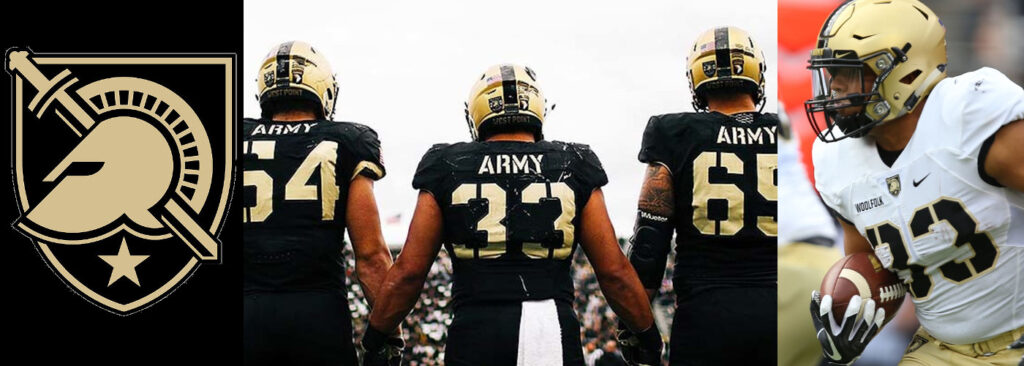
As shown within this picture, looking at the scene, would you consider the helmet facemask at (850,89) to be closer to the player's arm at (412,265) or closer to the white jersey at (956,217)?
the white jersey at (956,217)

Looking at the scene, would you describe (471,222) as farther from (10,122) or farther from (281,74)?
(10,122)

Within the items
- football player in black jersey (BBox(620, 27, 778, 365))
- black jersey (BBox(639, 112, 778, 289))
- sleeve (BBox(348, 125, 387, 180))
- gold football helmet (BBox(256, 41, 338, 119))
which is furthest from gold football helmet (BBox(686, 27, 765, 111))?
gold football helmet (BBox(256, 41, 338, 119))

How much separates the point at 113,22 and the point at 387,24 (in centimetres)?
107

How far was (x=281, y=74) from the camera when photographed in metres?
4.18

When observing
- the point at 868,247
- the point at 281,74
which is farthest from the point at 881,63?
the point at 281,74

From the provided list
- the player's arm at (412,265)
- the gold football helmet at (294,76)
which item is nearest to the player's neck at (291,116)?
the gold football helmet at (294,76)

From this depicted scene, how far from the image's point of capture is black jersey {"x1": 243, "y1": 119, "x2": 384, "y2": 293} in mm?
4027

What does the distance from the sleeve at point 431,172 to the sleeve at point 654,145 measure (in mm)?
802

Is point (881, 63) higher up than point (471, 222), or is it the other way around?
point (881, 63)

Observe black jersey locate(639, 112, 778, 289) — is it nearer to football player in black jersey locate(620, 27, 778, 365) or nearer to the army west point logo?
football player in black jersey locate(620, 27, 778, 365)

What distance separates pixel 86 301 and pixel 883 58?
307 cm

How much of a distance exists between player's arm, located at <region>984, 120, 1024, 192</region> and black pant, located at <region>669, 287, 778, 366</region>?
108cm

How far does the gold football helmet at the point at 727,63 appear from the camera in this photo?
13.5 ft

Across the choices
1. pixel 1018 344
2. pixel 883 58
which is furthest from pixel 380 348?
pixel 1018 344
